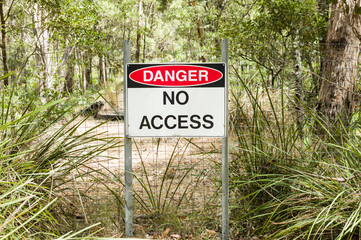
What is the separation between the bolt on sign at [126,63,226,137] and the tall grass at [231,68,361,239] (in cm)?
25

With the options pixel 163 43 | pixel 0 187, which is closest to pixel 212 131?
Result: pixel 0 187

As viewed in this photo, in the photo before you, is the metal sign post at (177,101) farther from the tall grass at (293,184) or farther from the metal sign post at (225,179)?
the tall grass at (293,184)

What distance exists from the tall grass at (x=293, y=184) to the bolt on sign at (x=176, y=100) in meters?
0.25

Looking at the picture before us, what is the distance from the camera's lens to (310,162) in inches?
136

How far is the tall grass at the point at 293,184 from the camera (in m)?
2.90

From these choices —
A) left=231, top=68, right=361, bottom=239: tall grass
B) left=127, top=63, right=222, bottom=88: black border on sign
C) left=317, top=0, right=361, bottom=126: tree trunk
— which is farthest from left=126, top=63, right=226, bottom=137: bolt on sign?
left=317, top=0, right=361, bottom=126: tree trunk

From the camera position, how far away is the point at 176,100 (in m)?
3.37

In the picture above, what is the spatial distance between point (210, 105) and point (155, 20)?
3162 centimetres

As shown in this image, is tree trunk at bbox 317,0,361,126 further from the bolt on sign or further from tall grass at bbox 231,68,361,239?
the bolt on sign

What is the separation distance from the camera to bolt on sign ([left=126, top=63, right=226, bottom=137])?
336 centimetres

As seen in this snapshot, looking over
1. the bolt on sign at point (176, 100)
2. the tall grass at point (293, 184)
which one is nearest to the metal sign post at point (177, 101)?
the bolt on sign at point (176, 100)

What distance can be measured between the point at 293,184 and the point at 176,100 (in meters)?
1.30

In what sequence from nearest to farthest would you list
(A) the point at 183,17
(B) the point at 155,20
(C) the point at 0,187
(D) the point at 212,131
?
(C) the point at 0,187, (D) the point at 212,131, (A) the point at 183,17, (B) the point at 155,20

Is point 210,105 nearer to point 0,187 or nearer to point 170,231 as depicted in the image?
point 170,231
